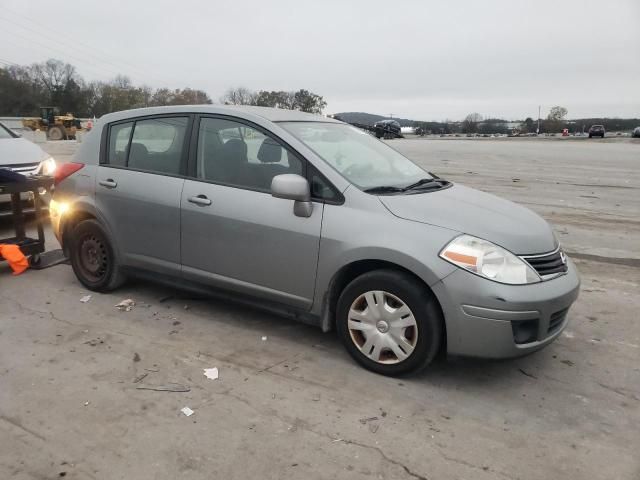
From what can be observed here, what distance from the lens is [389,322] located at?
332 centimetres

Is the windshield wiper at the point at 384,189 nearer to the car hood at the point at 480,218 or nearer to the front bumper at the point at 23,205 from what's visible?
the car hood at the point at 480,218

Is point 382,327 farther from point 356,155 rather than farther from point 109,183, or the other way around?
point 109,183

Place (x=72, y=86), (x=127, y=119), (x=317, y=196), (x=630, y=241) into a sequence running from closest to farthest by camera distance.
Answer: (x=317, y=196) < (x=127, y=119) < (x=630, y=241) < (x=72, y=86)

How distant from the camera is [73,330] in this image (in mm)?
4113

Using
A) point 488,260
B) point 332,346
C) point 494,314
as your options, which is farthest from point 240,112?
point 494,314

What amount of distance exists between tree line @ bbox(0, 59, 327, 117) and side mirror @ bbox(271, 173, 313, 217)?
59.2 metres

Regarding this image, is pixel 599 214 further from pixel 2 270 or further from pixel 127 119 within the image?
pixel 2 270

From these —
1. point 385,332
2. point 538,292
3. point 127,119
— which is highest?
point 127,119

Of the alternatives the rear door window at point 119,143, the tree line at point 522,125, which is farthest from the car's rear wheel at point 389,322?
the tree line at point 522,125

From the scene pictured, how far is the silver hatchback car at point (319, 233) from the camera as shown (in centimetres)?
316

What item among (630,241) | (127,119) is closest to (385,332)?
(127,119)

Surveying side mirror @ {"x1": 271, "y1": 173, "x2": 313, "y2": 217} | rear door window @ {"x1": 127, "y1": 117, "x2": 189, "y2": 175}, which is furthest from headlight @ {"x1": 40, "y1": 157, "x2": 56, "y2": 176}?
side mirror @ {"x1": 271, "y1": 173, "x2": 313, "y2": 217}

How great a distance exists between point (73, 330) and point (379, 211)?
253 centimetres

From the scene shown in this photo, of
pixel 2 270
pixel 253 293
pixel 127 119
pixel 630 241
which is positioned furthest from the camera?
pixel 630 241
